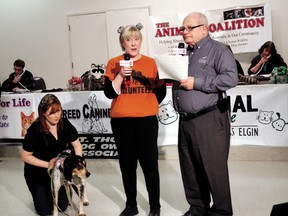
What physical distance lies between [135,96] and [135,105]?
0.06 metres

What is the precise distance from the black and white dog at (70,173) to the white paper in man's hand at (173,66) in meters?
0.82

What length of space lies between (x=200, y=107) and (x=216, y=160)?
0.34 meters

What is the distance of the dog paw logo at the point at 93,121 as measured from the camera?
15.7 feet

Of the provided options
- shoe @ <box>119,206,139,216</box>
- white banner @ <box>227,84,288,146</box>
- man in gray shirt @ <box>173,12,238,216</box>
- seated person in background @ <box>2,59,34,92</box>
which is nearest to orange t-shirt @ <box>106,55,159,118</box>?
man in gray shirt @ <box>173,12,238,216</box>

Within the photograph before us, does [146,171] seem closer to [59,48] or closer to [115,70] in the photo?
[115,70]

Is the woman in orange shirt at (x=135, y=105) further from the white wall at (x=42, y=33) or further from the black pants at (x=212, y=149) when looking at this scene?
the white wall at (x=42, y=33)

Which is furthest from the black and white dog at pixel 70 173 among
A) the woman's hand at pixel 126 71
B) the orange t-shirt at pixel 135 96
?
the woman's hand at pixel 126 71

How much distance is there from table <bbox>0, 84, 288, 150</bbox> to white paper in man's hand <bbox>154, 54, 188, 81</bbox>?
191cm

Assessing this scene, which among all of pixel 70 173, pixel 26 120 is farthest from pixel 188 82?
pixel 26 120

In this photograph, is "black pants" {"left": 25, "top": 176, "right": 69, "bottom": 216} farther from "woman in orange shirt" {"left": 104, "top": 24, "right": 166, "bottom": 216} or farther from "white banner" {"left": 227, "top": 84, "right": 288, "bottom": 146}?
"white banner" {"left": 227, "top": 84, "right": 288, "bottom": 146}

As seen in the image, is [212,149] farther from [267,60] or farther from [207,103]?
[267,60]

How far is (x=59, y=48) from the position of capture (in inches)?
324

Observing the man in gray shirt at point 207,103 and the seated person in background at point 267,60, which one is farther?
the seated person in background at point 267,60

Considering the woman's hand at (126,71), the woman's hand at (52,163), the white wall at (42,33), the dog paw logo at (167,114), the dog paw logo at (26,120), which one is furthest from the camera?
Answer: the white wall at (42,33)
